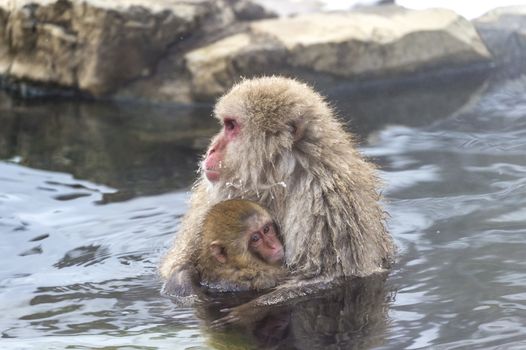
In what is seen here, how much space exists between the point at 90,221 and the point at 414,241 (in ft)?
6.74

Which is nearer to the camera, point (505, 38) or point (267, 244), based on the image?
point (267, 244)

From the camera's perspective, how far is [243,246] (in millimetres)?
4570

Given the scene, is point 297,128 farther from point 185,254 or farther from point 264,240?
point 185,254

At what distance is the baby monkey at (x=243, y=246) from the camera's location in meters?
4.56

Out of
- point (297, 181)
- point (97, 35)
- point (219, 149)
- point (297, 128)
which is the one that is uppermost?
point (97, 35)

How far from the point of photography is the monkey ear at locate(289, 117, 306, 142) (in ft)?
15.2

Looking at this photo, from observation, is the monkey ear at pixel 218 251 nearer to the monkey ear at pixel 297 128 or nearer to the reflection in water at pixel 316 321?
the reflection in water at pixel 316 321

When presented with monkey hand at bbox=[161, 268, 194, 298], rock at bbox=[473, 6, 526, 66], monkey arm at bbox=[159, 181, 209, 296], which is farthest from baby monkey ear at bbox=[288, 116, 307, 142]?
rock at bbox=[473, 6, 526, 66]

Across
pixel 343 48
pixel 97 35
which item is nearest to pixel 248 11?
pixel 343 48

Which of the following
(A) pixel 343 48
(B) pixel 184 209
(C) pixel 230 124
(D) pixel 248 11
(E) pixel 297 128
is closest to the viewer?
(E) pixel 297 128

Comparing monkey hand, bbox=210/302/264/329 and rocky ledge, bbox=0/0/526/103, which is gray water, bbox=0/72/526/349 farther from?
rocky ledge, bbox=0/0/526/103

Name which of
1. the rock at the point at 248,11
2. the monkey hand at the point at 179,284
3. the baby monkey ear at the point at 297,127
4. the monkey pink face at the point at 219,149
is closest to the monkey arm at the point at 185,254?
the monkey hand at the point at 179,284

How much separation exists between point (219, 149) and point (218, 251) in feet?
1.70

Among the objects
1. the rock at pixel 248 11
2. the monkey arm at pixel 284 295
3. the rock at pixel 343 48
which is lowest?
the monkey arm at pixel 284 295
